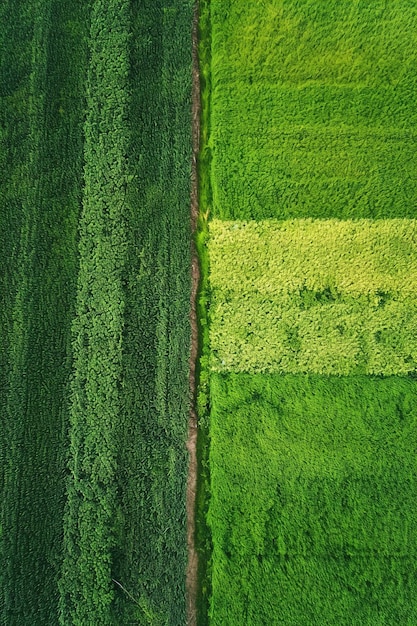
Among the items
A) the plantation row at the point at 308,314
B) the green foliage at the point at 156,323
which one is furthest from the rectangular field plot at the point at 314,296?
the green foliage at the point at 156,323

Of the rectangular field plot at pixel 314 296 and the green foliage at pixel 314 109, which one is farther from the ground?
the green foliage at pixel 314 109

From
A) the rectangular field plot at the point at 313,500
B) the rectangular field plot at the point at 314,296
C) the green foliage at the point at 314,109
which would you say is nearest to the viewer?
the rectangular field plot at the point at 313,500

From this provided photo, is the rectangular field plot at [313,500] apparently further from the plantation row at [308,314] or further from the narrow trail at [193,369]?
the narrow trail at [193,369]

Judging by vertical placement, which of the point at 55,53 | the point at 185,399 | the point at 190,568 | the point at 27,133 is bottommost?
the point at 190,568

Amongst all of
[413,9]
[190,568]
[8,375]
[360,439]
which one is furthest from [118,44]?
[190,568]

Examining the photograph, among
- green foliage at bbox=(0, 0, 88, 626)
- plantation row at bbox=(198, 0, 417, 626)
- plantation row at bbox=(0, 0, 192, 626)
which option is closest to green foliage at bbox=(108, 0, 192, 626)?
plantation row at bbox=(0, 0, 192, 626)

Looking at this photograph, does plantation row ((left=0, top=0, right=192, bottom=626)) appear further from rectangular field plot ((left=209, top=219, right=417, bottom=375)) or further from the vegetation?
rectangular field plot ((left=209, top=219, right=417, bottom=375))

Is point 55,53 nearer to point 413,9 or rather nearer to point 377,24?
point 377,24
